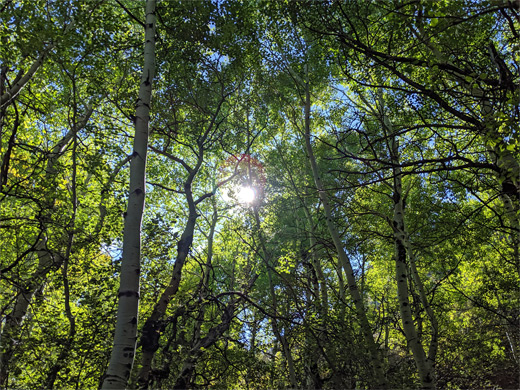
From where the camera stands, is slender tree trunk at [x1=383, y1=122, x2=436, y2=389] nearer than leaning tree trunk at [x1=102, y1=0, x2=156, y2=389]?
No

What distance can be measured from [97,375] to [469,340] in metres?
9.53

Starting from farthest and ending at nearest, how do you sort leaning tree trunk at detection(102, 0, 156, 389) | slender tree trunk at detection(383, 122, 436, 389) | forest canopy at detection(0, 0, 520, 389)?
slender tree trunk at detection(383, 122, 436, 389), forest canopy at detection(0, 0, 520, 389), leaning tree trunk at detection(102, 0, 156, 389)

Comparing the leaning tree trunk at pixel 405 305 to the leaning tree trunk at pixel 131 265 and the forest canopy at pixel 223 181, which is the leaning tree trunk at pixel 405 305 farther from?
the leaning tree trunk at pixel 131 265

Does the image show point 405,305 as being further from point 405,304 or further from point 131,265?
point 131,265

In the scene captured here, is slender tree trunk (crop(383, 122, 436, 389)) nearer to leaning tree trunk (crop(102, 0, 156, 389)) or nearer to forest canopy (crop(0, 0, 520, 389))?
forest canopy (crop(0, 0, 520, 389))

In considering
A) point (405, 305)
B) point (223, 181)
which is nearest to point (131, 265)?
point (223, 181)

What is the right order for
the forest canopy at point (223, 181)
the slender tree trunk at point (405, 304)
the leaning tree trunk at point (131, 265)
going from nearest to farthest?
the leaning tree trunk at point (131, 265) → the forest canopy at point (223, 181) → the slender tree trunk at point (405, 304)

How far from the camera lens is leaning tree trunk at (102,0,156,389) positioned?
2.67 metres

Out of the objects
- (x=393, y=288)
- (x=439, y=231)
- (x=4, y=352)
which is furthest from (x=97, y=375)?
(x=393, y=288)

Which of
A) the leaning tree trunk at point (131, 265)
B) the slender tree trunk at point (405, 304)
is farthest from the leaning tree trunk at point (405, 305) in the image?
the leaning tree trunk at point (131, 265)

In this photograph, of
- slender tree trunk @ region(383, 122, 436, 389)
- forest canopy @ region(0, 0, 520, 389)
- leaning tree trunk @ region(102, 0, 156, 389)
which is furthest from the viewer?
slender tree trunk @ region(383, 122, 436, 389)

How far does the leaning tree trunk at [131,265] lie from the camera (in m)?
2.67

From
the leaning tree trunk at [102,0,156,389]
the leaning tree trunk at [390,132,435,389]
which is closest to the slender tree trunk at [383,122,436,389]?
the leaning tree trunk at [390,132,435,389]

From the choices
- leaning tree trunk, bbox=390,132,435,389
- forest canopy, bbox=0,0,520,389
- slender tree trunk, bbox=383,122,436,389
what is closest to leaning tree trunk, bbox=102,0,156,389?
forest canopy, bbox=0,0,520,389
